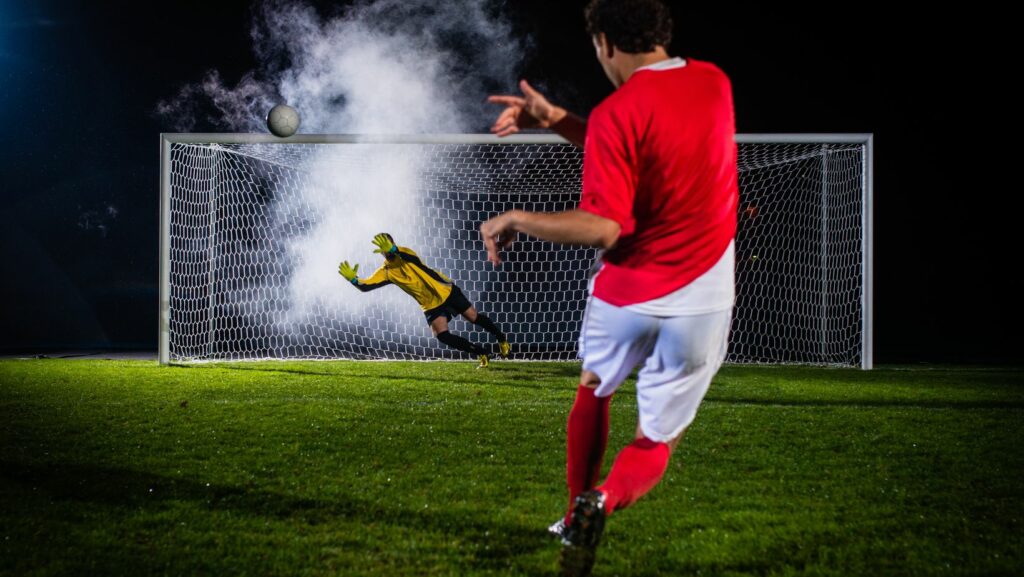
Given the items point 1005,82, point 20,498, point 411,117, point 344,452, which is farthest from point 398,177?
point 1005,82

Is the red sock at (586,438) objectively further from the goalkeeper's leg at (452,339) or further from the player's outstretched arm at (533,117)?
the goalkeeper's leg at (452,339)

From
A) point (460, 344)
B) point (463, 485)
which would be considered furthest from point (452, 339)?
point (463, 485)

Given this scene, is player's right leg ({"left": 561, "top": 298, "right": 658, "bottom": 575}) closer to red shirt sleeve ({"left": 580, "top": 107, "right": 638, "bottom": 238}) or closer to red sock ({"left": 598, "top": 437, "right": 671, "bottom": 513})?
red sock ({"left": 598, "top": 437, "right": 671, "bottom": 513})

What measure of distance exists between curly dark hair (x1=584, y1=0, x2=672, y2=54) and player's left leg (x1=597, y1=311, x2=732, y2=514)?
0.78 meters

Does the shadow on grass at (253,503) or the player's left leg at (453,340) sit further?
the player's left leg at (453,340)

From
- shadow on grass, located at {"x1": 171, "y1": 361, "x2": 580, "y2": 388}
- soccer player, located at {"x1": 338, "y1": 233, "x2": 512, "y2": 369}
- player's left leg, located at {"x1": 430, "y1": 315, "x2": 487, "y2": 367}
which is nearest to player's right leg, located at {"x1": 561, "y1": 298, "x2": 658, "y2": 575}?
shadow on grass, located at {"x1": 171, "y1": 361, "x2": 580, "y2": 388}

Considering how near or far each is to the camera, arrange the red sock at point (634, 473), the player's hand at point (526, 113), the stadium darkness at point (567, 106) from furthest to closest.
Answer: the stadium darkness at point (567, 106) → the player's hand at point (526, 113) → the red sock at point (634, 473)

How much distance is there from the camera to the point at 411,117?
45.7ft

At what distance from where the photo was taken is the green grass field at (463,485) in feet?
8.55

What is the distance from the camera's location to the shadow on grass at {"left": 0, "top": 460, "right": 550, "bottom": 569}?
9.14 ft

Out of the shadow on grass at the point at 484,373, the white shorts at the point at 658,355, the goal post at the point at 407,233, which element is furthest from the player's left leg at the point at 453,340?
the white shorts at the point at 658,355

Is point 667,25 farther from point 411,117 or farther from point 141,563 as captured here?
point 411,117

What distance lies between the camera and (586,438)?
2.47 metres

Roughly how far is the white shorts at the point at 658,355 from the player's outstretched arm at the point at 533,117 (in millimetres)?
697
